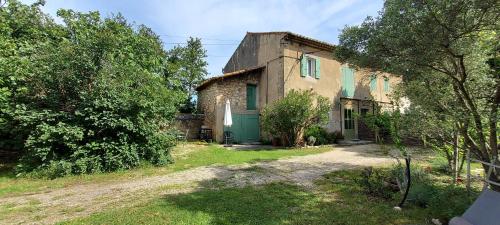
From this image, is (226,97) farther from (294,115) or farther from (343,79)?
(343,79)

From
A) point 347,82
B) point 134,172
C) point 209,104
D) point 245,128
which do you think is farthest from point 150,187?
point 347,82

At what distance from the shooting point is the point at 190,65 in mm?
26141

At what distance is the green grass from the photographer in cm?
426

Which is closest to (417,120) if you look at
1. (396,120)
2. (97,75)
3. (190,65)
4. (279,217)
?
(396,120)

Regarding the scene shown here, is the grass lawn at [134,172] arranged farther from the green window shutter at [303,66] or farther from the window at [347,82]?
the window at [347,82]

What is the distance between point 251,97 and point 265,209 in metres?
12.0

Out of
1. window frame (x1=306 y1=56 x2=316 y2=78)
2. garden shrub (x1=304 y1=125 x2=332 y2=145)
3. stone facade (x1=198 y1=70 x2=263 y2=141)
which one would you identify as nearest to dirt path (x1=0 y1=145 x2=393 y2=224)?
garden shrub (x1=304 y1=125 x2=332 y2=145)

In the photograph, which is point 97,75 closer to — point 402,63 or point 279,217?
Result: point 279,217

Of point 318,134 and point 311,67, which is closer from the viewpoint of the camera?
point 318,134

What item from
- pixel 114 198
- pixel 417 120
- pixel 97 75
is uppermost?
pixel 97 75

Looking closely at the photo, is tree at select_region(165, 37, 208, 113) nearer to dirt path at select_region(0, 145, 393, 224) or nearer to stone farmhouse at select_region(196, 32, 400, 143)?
stone farmhouse at select_region(196, 32, 400, 143)

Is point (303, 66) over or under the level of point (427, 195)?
over

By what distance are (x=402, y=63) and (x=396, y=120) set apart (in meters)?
2.30

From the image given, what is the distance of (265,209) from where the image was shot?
4.74 m
